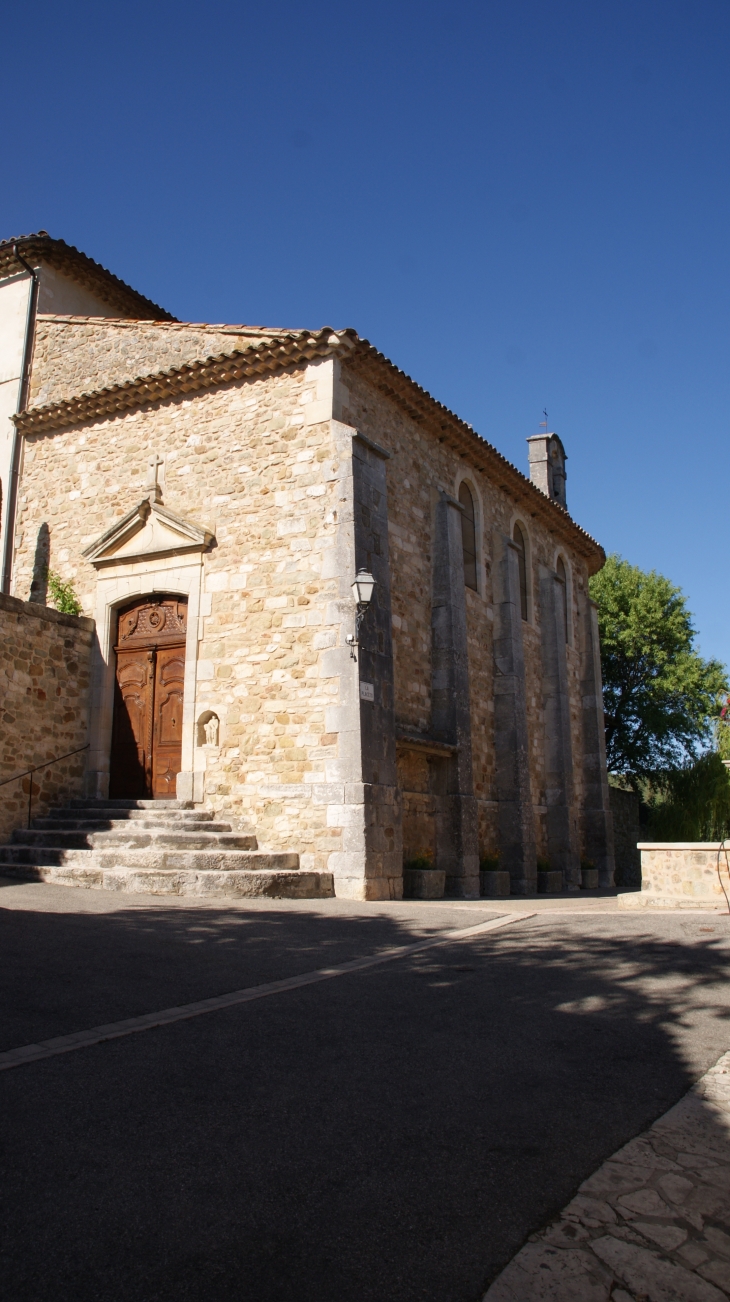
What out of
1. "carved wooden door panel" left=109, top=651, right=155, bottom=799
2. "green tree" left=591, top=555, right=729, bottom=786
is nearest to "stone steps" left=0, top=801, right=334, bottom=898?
"carved wooden door panel" left=109, top=651, right=155, bottom=799

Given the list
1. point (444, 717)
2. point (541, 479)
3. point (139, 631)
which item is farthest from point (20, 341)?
point (541, 479)

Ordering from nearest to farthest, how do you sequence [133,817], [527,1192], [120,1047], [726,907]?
1. [527,1192]
2. [120,1047]
3. [726,907]
4. [133,817]

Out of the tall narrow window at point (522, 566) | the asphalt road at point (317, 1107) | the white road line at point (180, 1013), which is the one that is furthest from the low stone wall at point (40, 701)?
the tall narrow window at point (522, 566)

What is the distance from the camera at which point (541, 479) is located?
22.5 meters

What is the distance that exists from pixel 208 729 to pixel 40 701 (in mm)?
2250

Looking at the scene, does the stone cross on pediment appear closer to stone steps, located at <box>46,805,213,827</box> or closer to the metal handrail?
the metal handrail

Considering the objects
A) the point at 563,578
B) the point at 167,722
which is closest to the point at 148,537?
the point at 167,722

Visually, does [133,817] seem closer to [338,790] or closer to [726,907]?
[338,790]

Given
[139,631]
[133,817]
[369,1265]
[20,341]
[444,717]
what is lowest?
[369,1265]

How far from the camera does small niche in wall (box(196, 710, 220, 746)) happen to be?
11289 mm

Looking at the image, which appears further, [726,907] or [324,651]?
[324,651]

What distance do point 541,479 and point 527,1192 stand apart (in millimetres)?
20891

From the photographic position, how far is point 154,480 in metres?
12.5

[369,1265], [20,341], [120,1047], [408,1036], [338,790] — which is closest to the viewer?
[369,1265]
